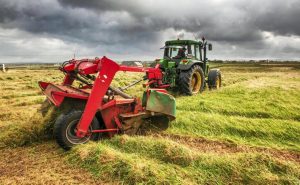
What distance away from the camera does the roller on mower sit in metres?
5.39

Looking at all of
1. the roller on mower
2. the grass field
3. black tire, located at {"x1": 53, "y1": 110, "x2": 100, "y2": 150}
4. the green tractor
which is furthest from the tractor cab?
black tire, located at {"x1": 53, "y1": 110, "x2": 100, "y2": 150}

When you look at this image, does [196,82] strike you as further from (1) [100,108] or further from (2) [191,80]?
(1) [100,108]

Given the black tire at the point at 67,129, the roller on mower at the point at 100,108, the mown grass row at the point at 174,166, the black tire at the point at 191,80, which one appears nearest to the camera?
the mown grass row at the point at 174,166

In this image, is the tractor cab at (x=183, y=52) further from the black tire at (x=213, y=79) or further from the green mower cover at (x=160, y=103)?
the green mower cover at (x=160, y=103)

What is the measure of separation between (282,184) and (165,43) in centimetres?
940

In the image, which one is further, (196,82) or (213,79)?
(213,79)

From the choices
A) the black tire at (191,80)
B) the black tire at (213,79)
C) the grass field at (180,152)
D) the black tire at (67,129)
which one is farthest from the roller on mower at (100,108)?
the black tire at (213,79)

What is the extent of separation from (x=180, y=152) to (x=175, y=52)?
7.82 m

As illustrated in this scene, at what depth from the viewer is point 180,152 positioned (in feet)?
16.2

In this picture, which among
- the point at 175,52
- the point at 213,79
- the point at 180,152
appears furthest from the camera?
the point at 213,79

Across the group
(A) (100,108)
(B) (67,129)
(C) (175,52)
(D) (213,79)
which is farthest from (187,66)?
(B) (67,129)

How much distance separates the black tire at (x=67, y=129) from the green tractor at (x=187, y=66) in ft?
20.3

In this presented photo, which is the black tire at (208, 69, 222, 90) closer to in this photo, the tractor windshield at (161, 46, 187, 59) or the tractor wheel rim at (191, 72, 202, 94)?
the tractor wheel rim at (191, 72, 202, 94)

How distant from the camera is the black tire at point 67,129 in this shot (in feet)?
17.3
